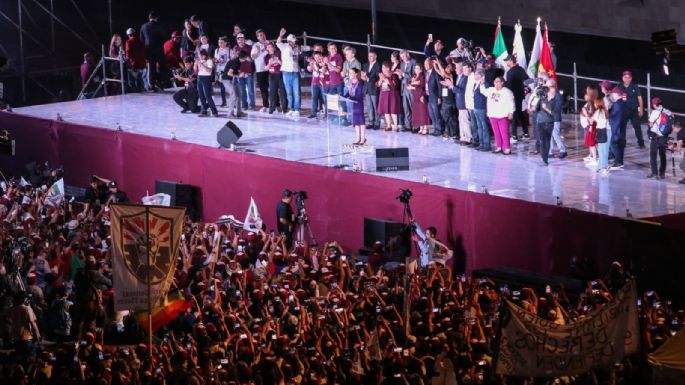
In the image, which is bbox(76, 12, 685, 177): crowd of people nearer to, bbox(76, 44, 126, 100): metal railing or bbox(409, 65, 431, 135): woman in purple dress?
bbox(409, 65, 431, 135): woman in purple dress

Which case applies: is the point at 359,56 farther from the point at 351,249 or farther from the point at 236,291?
the point at 236,291

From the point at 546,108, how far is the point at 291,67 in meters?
7.37

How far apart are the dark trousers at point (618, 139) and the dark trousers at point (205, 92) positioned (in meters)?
10.3

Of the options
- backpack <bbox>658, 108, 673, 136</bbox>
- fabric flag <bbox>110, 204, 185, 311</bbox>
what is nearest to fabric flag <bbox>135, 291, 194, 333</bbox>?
fabric flag <bbox>110, 204, 185, 311</bbox>

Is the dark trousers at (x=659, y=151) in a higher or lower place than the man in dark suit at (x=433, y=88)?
lower

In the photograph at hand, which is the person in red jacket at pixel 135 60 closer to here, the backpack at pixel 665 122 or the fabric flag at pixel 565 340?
the backpack at pixel 665 122

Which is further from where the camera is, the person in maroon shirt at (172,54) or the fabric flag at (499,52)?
the person in maroon shirt at (172,54)

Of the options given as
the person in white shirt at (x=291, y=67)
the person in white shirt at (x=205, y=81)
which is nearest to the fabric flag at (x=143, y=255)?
the person in white shirt at (x=291, y=67)

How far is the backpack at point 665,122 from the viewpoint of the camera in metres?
27.7

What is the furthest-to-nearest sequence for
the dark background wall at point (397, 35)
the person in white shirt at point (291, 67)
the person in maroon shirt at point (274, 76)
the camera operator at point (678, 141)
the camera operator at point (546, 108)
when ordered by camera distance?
the dark background wall at point (397, 35) < the person in maroon shirt at point (274, 76) < the person in white shirt at point (291, 67) < the camera operator at point (546, 108) < the camera operator at point (678, 141)

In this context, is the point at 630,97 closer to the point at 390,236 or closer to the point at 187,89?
the point at 390,236

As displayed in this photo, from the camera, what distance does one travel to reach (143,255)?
21.3 m

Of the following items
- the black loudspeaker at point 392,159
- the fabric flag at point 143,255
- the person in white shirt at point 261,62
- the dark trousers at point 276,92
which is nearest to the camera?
the fabric flag at point 143,255

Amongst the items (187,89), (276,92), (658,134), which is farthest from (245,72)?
(658,134)
